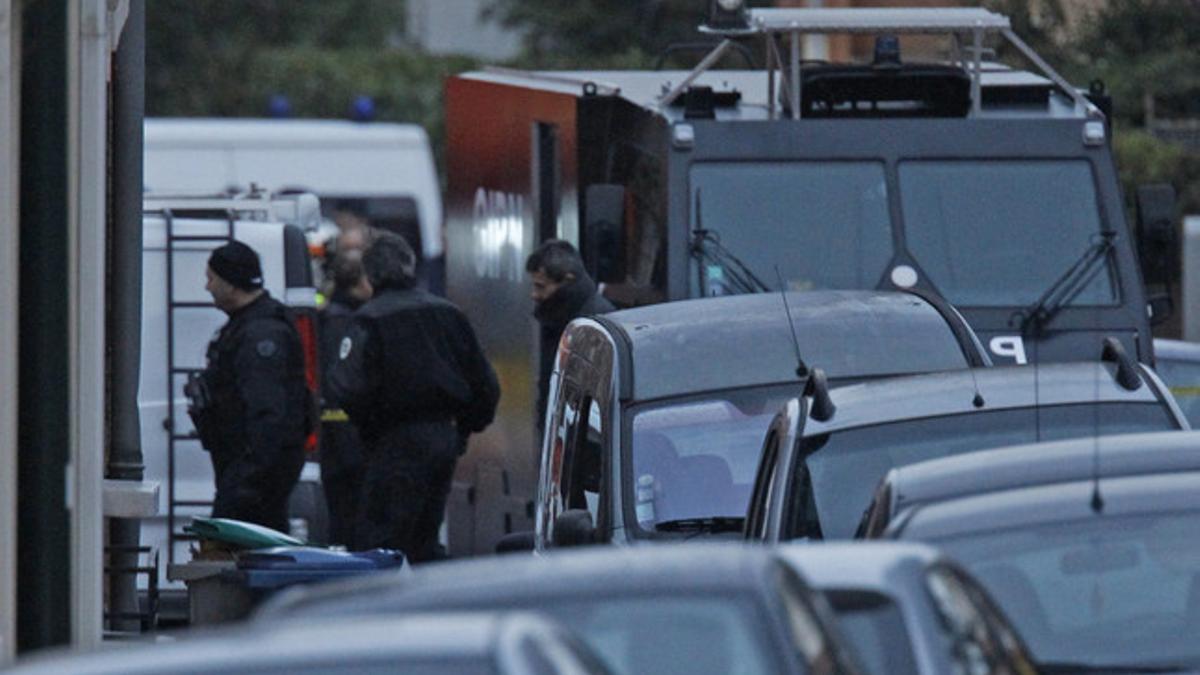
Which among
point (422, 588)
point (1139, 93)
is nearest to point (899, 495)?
point (422, 588)

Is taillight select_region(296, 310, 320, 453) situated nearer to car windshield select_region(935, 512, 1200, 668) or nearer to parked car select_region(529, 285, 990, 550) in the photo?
parked car select_region(529, 285, 990, 550)

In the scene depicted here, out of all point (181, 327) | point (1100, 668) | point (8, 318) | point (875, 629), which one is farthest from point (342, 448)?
point (875, 629)

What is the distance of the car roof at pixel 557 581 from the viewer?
16.0 feet

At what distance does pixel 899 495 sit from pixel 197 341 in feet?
24.5

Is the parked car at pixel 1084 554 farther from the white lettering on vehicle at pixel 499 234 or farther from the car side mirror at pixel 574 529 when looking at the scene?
the white lettering on vehicle at pixel 499 234

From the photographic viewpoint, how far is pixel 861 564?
5.74m

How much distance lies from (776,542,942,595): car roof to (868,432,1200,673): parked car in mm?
938

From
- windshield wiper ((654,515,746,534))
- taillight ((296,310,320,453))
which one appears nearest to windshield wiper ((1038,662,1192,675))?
windshield wiper ((654,515,746,534))

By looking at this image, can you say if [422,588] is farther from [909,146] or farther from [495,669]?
[909,146]

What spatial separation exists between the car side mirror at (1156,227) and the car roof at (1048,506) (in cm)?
670

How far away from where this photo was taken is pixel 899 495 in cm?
704

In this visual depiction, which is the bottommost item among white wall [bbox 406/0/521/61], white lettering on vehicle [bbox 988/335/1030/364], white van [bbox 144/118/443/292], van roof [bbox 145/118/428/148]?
white lettering on vehicle [bbox 988/335/1030/364]

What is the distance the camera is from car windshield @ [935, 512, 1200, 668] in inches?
265

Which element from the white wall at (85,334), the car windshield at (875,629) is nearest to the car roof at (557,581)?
the car windshield at (875,629)
